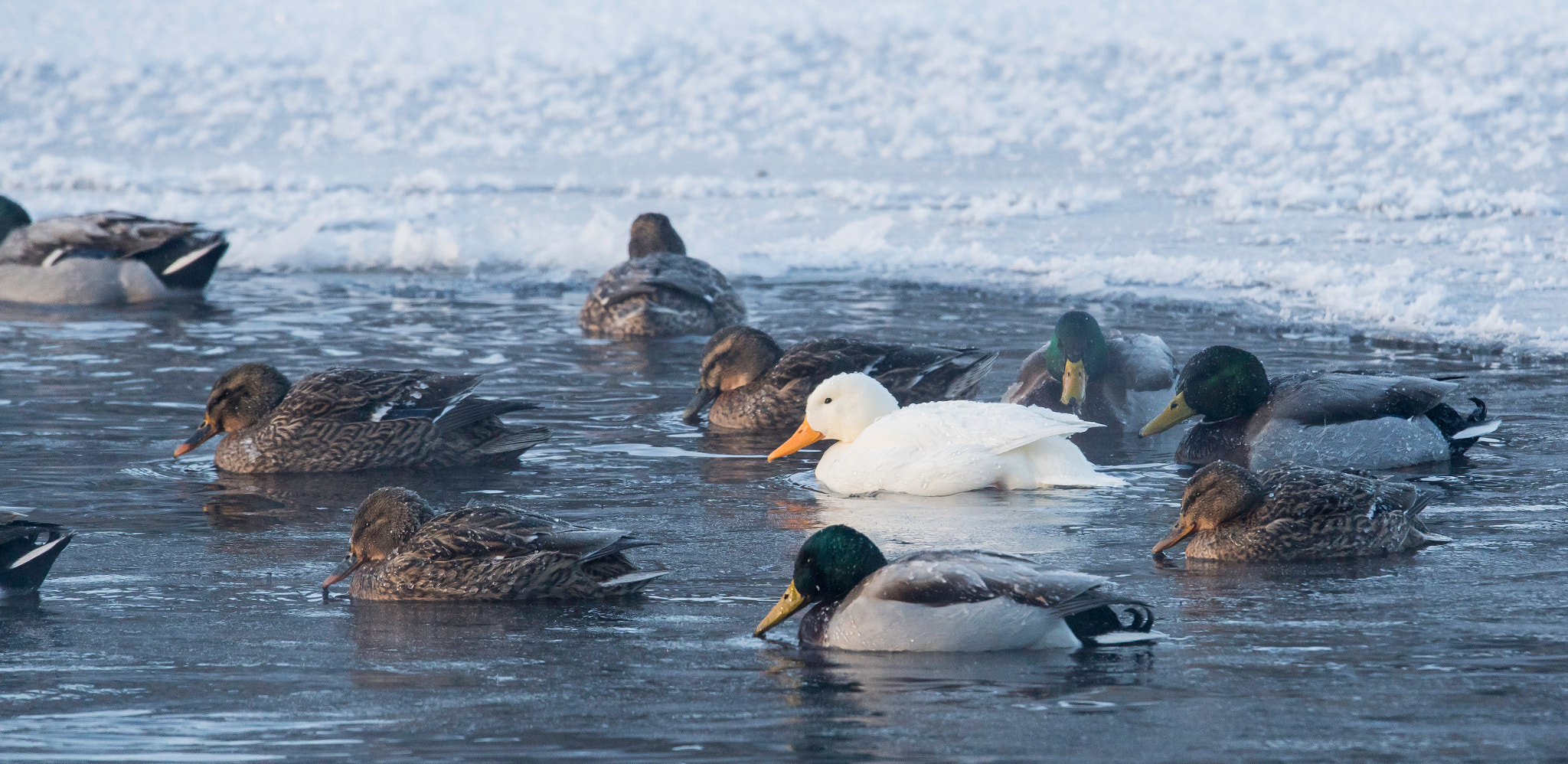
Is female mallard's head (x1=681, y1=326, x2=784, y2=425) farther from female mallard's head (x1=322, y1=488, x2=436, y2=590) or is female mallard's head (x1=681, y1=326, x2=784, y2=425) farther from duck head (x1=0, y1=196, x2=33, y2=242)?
duck head (x1=0, y1=196, x2=33, y2=242)

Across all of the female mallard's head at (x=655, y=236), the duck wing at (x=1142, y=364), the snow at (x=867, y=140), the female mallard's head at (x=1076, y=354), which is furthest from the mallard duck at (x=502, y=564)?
the female mallard's head at (x=655, y=236)

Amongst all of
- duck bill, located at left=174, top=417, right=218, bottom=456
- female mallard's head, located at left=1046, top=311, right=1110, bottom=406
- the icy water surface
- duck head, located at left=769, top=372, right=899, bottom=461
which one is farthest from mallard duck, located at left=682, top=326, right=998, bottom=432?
duck bill, located at left=174, top=417, right=218, bottom=456

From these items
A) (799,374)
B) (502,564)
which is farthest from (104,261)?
(502,564)

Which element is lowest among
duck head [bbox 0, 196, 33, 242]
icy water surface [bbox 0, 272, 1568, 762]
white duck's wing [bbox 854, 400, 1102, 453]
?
icy water surface [bbox 0, 272, 1568, 762]

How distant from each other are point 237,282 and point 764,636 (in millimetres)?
11648

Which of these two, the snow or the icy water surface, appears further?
the snow

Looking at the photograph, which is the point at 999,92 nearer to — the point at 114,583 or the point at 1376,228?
the point at 1376,228

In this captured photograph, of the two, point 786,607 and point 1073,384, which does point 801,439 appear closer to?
point 1073,384

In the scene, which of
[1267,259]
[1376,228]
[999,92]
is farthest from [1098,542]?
[999,92]

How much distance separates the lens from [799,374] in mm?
10453

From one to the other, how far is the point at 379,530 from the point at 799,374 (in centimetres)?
408

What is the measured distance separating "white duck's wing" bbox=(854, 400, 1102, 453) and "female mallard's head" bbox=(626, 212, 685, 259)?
6857 millimetres

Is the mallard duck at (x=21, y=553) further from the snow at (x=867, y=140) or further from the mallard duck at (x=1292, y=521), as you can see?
the snow at (x=867, y=140)

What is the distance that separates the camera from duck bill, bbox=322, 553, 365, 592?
260 inches
